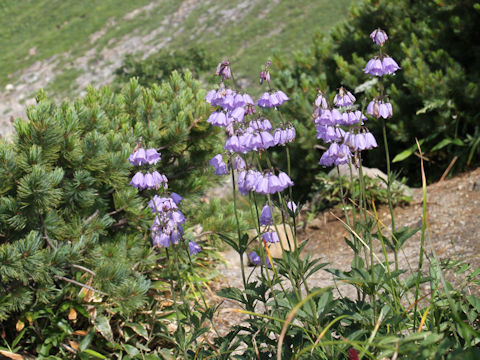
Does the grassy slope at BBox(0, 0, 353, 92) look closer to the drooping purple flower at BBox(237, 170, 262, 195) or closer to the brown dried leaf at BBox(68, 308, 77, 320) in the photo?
the brown dried leaf at BBox(68, 308, 77, 320)

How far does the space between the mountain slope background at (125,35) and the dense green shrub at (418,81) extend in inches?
231

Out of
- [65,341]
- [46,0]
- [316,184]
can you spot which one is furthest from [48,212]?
[46,0]

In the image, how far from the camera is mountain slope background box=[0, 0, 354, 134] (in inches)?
552

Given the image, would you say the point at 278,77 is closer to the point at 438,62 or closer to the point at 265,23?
the point at 438,62

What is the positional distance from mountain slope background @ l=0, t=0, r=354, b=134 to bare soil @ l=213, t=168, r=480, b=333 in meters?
7.28

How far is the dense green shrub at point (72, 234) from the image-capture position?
9.19ft

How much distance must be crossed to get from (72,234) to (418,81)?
3.72 m

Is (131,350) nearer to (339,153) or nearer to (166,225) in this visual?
(166,225)

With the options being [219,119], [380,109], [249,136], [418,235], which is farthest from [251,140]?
[418,235]

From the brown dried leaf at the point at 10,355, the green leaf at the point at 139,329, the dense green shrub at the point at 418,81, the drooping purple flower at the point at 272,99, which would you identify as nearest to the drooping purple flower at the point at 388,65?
the drooping purple flower at the point at 272,99

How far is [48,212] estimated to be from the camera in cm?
295

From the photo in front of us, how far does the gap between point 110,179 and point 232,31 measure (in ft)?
43.2

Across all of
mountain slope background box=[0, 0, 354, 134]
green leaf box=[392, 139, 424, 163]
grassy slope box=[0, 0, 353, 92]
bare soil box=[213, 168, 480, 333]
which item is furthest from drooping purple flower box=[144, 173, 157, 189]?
grassy slope box=[0, 0, 353, 92]

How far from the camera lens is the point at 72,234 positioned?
306 cm
